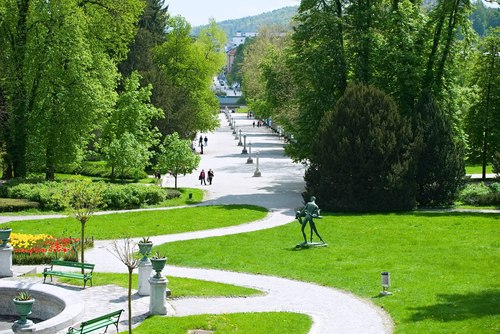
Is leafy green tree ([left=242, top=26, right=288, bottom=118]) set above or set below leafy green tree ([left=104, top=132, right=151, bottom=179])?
above

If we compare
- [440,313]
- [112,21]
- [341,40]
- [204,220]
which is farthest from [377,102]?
[440,313]

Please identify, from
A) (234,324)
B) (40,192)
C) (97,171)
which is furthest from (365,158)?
(97,171)

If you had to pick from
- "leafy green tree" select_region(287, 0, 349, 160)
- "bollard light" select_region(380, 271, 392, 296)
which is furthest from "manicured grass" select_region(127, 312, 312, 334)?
"leafy green tree" select_region(287, 0, 349, 160)

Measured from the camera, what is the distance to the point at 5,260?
87.1ft

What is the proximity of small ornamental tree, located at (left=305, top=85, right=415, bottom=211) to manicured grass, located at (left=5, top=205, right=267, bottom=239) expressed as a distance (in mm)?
4315

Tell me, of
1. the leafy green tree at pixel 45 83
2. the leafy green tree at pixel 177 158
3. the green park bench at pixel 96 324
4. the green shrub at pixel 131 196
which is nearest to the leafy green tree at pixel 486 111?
the leafy green tree at pixel 177 158

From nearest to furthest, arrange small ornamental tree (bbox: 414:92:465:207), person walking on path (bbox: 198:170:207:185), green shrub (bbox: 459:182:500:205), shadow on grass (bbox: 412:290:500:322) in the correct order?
shadow on grass (bbox: 412:290:500:322) → small ornamental tree (bbox: 414:92:465:207) → green shrub (bbox: 459:182:500:205) → person walking on path (bbox: 198:170:207:185)

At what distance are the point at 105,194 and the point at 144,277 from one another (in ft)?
65.7

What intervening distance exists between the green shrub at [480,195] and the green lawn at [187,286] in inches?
936

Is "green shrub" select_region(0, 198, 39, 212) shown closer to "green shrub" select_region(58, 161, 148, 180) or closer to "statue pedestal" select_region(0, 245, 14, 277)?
"statue pedestal" select_region(0, 245, 14, 277)

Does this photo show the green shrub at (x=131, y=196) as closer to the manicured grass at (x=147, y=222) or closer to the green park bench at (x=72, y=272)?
the manicured grass at (x=147, y=222)

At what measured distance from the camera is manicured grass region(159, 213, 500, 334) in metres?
21.7

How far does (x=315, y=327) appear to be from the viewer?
809 inches

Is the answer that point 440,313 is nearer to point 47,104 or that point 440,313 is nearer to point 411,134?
point 411,134
